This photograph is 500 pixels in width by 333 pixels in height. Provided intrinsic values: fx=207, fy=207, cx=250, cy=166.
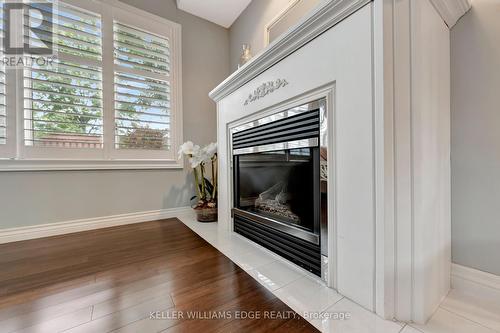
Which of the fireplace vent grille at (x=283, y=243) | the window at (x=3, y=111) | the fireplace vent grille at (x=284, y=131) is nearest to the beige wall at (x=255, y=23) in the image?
the fireplace vent grille at (x=284, y=131)

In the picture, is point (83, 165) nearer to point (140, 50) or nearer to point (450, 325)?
point (140, 50)

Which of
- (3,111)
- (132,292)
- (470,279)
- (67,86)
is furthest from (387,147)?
(3,111)

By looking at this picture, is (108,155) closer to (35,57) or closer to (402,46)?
(35,57)

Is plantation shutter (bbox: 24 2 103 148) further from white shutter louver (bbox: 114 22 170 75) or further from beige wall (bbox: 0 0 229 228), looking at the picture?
beige wall (bbox: 0 0 229 228)

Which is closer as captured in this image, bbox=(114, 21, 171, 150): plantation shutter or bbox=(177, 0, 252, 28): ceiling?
bbox=(114, 21, 171, 150): plantation shutter

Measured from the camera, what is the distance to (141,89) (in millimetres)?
2143

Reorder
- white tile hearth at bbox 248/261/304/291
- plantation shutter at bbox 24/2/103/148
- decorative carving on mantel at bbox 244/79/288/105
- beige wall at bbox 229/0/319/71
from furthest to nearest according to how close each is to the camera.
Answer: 1. beige wall at bbox 229/0/319/71
2. plantation shutter at bbox 24/2/103/148
3. decorative carving on mantel at bbox 244/79/288/105
4. white tile hearth at bbox 248/261/304/291

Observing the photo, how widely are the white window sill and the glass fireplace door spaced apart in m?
1.03

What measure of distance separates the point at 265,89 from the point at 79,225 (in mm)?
1984

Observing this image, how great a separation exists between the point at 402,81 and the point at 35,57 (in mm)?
2568

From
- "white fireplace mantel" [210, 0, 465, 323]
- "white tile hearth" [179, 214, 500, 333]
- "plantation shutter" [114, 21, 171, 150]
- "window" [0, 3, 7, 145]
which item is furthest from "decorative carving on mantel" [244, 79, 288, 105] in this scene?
"window" [0, 3, 7, 145]

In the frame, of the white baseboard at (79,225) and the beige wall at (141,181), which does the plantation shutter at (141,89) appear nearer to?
the beige wall at (141,181)

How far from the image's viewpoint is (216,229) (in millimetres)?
1815

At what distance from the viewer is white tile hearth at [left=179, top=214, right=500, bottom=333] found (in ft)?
2.25
